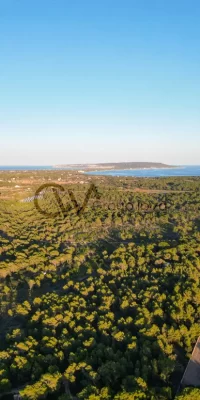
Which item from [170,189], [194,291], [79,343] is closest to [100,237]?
[194,291]

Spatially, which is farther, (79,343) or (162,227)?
(162,227)

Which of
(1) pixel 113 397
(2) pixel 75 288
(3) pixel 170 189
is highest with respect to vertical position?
(3) pixel 170 189

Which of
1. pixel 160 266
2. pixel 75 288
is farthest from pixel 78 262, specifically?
pixel 160 266

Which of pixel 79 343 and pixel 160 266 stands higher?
pixel 160 266

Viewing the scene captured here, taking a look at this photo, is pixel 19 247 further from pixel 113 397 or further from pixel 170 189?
pixel 170 189

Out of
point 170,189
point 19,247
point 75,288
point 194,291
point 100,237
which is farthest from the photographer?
point 170,189

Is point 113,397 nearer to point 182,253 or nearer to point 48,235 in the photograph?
point 182,253

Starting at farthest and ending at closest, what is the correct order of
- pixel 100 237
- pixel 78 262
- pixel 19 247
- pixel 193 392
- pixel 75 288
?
1. pixel 100 237
2. pixel 19 247
3. pixel 78 262
4. pixel 75 288
5. pixel 193 392
